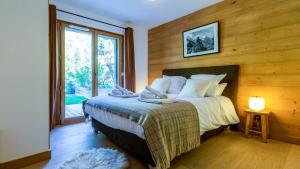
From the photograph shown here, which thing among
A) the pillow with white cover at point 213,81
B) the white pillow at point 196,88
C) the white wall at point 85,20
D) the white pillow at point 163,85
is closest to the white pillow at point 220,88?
the pillow with white cover at point 213,81

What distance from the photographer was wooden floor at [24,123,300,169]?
1851mm

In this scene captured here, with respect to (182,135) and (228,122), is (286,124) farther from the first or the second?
(182,135)

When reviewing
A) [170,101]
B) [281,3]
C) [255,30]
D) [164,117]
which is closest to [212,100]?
[170,101]

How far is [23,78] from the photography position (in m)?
1.88

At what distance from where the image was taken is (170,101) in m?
2.08

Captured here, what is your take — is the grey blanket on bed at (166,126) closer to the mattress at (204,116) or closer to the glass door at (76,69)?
the mattress at (204,116)

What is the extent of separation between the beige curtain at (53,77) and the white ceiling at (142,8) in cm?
54

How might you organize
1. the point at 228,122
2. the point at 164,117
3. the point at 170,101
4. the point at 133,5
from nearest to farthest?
the point at 164,117
the point at 170,101
the point at 228,122
the point at 133,5

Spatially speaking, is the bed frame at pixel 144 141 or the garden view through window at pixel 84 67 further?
the garden view through window at pixel 84 67

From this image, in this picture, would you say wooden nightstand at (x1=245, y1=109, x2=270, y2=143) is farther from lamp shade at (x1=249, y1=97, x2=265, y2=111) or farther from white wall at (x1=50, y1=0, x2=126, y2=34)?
white wall at (x1=50, y1=0, x2=126, y2=34)

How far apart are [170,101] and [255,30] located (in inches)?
82.6

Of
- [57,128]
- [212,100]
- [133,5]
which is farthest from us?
[133,5]

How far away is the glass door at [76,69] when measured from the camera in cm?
369

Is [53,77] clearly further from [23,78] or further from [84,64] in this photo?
[23,78]
